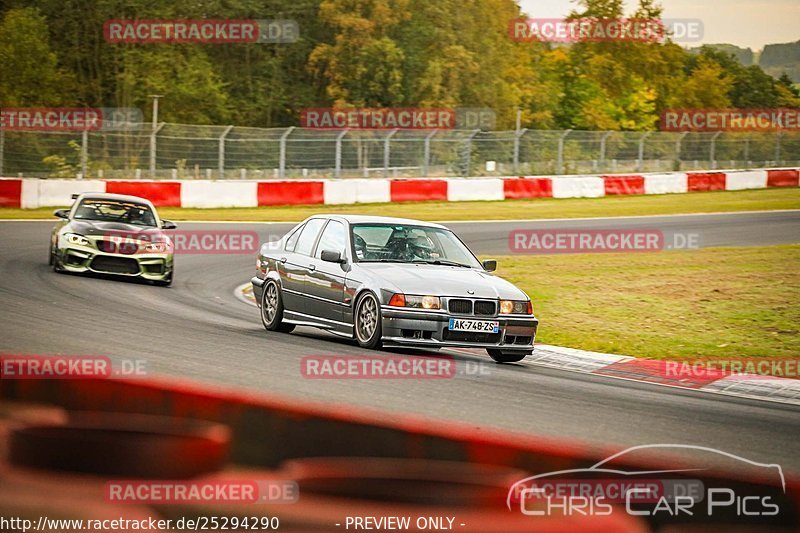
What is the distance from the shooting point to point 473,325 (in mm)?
10844

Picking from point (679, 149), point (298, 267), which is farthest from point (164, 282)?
point (679, 149)

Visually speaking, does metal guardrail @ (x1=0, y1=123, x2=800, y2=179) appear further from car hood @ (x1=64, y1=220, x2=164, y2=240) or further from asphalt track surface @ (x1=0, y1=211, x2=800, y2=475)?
asphalt track surface @ (x1=0, y1=211, x2=800, y2=475)

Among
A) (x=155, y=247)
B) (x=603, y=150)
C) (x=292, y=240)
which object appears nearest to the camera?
(x=292, y=240)

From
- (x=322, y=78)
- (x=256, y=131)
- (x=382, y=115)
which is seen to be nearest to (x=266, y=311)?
(x=256, y=131)

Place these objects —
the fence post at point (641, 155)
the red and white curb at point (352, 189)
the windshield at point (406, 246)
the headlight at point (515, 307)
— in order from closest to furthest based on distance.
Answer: the headlight at point (515, 307) < the windshield at point (406, 246) < the red and white curb at point (352, 189) < the fence post at point (641, 155)

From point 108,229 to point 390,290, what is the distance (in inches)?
285

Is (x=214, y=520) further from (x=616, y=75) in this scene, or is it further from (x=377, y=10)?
(x=616, y=75)

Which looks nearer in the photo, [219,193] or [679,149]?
[219,193]

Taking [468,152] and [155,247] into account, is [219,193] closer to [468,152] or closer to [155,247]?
[468,152]

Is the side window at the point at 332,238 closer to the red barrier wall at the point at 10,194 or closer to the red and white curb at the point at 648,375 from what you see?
the red and white curb at the point at 648,375

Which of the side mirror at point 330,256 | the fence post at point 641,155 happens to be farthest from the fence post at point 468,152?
the side mirror at point 330,256

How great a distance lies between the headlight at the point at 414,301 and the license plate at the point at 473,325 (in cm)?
21

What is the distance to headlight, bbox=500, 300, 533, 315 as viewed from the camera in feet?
36.1

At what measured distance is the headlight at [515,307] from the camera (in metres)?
11.0
